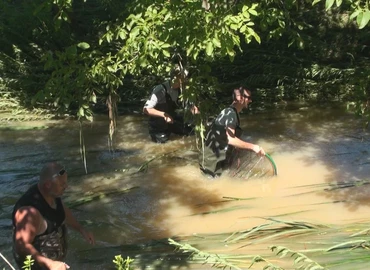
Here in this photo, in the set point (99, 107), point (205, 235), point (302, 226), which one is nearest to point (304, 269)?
point (302, 226)

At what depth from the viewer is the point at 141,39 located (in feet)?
17.7

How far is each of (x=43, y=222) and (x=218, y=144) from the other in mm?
3132

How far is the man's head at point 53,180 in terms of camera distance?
4.25 meters

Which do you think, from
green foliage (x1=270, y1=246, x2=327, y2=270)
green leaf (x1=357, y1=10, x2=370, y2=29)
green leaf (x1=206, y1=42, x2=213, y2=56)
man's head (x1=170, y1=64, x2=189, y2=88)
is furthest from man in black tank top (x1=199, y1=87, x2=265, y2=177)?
green leaf (x1=357, y1=10, x2=370, y2=29)

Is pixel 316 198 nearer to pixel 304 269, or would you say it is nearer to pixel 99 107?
pixel 304 269

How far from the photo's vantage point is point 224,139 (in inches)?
272

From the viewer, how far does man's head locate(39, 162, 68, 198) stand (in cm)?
425

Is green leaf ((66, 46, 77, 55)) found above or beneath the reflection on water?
above

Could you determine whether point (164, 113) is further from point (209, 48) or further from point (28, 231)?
point (28, 231)

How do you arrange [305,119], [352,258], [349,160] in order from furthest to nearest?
[305,119], [349,160], [352,258]

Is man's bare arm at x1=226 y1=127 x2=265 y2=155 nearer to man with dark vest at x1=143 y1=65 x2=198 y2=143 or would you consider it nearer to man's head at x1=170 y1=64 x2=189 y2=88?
man's head at x1=170 y1=64 x2=189 y2=88

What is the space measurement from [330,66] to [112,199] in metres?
5.05

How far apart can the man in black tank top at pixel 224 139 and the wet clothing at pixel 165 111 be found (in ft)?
3.54

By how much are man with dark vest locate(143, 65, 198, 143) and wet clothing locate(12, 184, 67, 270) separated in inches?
132
